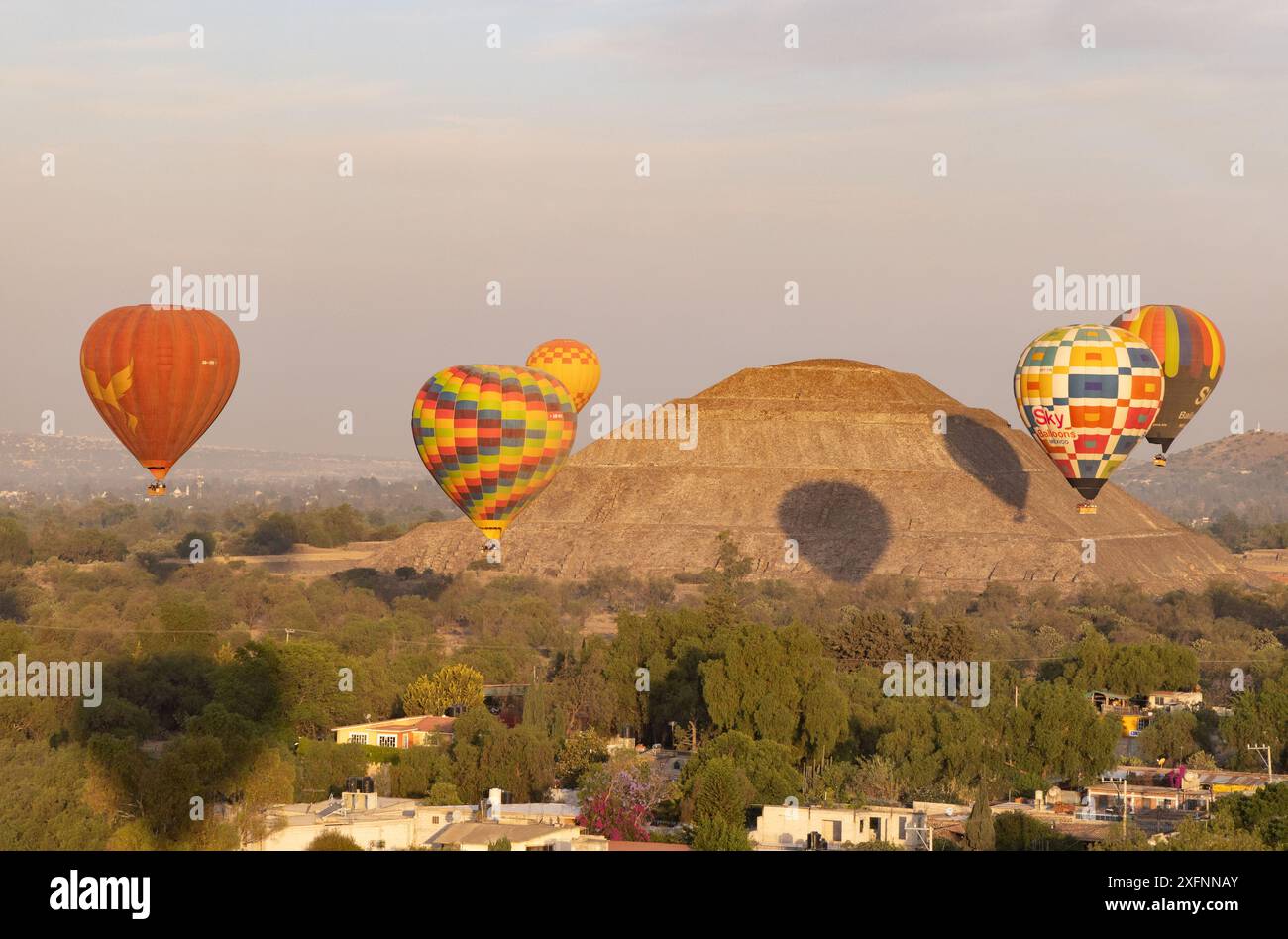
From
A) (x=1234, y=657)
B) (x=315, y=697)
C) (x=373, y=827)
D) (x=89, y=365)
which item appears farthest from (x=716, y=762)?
(x=1234, y=657)

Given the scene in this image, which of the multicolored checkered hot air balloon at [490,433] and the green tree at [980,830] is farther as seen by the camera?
the multicolored checkered hot air balloon at [490,433]

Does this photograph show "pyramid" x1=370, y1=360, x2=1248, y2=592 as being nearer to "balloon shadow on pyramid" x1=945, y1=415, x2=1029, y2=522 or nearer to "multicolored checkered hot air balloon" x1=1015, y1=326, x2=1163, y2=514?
"balloon shadow on pyramid" x1=945, y1=415, x2=1029, y2=522

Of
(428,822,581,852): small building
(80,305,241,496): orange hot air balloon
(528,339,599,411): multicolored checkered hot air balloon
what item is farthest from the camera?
(528,339,599,411): multicolored checkered hot air balloon

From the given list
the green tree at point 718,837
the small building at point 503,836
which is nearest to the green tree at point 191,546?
the small building at point 503,836

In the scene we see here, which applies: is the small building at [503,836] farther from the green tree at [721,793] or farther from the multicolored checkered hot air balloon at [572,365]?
the multicolored checkered hot air balloon at [572,365]

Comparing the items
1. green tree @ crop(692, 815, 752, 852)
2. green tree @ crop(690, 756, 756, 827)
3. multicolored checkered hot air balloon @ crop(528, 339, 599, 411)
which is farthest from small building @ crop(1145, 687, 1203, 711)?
multicolored checkered hot air balloon @ crop(528, 339, 599, 411)

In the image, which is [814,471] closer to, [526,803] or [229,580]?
[229,580]
